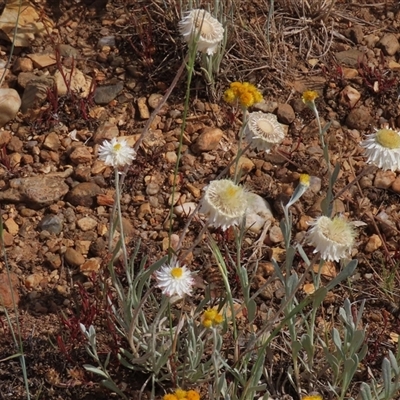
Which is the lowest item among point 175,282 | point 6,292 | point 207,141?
point 6,292

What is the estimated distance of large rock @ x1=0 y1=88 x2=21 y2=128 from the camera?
10.9ft

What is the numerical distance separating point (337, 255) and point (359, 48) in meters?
2.01

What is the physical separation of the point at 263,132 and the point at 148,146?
3.55 ft

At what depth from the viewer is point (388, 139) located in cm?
226

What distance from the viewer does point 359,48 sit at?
149 inches

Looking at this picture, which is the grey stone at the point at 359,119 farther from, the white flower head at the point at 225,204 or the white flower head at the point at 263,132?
the white flower head at the point at 225,204

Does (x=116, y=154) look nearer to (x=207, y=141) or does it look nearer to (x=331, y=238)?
(x=331, y=238)

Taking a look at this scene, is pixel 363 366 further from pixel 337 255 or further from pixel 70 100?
pixel 70 100

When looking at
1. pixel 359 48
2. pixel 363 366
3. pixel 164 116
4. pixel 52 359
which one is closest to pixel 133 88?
pixel 164 116

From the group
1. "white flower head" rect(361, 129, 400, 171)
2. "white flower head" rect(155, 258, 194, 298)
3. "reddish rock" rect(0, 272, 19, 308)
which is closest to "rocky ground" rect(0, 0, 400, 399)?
"reddish rock" rect(0, 272, 19, 308)

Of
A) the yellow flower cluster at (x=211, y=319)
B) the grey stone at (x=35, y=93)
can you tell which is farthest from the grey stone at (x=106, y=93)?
the yellow flower cluster at (x=211, y=319)

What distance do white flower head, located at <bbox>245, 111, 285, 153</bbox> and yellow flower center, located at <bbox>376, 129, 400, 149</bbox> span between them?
0.97 feet

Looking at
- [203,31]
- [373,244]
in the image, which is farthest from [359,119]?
[203,31]

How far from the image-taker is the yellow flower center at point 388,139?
2.26 m
